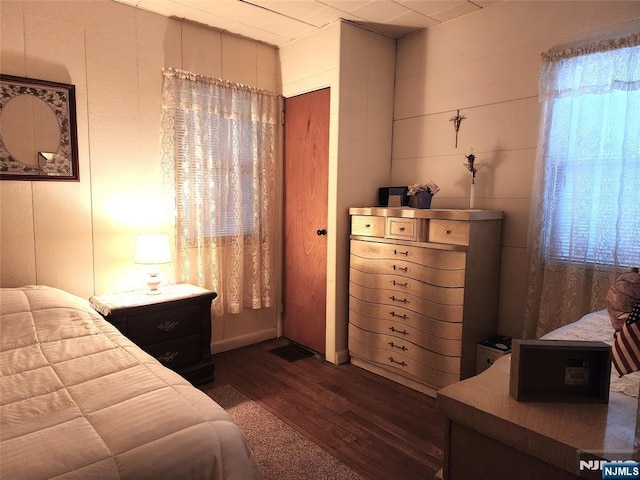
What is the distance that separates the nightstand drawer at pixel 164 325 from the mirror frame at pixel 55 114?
1.04m

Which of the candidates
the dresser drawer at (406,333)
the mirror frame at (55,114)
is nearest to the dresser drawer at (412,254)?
the dresser drawer at (406,333)

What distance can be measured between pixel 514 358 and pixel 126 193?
2.75m

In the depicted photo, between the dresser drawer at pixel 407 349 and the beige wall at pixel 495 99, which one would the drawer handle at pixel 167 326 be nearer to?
the dresser drawer at pixel 407 349

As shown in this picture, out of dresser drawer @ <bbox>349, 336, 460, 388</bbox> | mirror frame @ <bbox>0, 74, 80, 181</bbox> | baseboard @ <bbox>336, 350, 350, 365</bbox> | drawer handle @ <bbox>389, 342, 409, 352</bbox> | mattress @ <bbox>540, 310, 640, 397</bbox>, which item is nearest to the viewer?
mattress @ <bbox>540, 310, 640, 397</bbox>

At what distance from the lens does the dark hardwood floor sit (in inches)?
82.0

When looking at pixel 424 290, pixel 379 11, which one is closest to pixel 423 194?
pixel 424 290

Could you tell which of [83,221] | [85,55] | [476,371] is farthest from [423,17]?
[83,221]

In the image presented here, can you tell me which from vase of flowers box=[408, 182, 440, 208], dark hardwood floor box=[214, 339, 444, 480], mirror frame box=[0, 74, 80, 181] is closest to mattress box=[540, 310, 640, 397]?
dark hardwood floor box=[214, 339, 444, 480]

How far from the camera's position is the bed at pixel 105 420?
1021mm

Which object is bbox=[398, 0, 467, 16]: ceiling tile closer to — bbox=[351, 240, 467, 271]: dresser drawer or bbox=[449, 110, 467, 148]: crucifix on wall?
bbox=[449, 110, 467, 148]: crucifix on wall

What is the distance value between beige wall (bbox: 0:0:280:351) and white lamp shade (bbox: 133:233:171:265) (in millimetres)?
276

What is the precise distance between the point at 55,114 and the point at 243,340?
2228mm

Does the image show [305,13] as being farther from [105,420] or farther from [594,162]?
[105,420]

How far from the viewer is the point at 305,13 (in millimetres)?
2941
